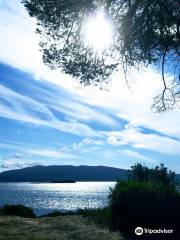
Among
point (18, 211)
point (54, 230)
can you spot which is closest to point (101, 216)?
point (54, 230)

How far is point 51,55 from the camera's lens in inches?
720

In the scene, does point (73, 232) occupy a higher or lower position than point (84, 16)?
lower

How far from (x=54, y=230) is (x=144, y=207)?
3.72 metres

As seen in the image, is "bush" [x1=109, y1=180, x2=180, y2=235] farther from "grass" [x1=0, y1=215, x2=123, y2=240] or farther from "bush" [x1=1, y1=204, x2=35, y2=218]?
"bush" [x1=1, y1=204, x2=35, y2=218]

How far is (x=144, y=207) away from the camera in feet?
52.5

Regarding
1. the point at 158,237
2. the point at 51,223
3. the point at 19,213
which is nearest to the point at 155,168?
the point at 19,213

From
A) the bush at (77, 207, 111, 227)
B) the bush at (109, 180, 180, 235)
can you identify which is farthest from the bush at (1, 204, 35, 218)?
the bush at (109, 180, 180, 235)

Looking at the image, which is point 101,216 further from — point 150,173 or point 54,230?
point 150,173

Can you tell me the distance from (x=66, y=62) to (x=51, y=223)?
22.6ft

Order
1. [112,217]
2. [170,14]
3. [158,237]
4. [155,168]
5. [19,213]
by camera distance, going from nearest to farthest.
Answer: [158,237] < [170,14] < [112,217] < [19,213] < [155,168]

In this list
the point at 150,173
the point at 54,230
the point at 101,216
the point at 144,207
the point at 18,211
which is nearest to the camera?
the point at 144,207

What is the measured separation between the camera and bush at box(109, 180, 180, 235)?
15.7m

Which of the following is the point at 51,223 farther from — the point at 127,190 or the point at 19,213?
the point at 19,213

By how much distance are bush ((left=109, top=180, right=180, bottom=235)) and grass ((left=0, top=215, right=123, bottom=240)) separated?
2.05 ft
